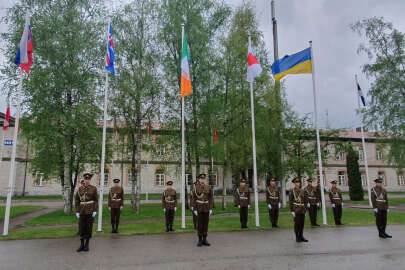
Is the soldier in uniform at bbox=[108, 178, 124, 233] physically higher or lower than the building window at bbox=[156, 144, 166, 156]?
lower

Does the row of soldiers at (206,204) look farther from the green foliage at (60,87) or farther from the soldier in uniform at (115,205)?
the green foliage at (60,87)

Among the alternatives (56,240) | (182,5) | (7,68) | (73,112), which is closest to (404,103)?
(182,5)

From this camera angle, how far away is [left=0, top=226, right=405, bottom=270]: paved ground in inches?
275

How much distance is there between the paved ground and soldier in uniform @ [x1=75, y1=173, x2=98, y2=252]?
0.44 meters

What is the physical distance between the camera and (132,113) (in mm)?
20172

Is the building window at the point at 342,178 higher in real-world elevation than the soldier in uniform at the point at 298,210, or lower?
higher

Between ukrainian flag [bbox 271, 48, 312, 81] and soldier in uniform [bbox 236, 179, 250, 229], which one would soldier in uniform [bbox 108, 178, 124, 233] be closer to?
soldier in uniform [bbox 236, 179, 250, 229]

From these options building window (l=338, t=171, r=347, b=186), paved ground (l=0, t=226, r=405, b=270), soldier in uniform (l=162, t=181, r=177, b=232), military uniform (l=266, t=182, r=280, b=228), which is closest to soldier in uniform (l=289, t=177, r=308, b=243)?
paved ground (l=0, t=226, r=405, b=270)

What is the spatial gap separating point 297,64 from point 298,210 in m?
7.97

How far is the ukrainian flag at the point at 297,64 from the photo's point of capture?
49.3 feet

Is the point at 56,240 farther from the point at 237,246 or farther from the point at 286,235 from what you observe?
the point at 286,235

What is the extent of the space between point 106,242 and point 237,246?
4.38 m

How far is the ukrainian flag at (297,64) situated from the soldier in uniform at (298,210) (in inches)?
260

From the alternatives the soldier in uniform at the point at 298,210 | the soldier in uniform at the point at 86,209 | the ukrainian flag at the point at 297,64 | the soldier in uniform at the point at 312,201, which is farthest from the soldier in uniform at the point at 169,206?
the ukrainian flag at the point at 297,64
